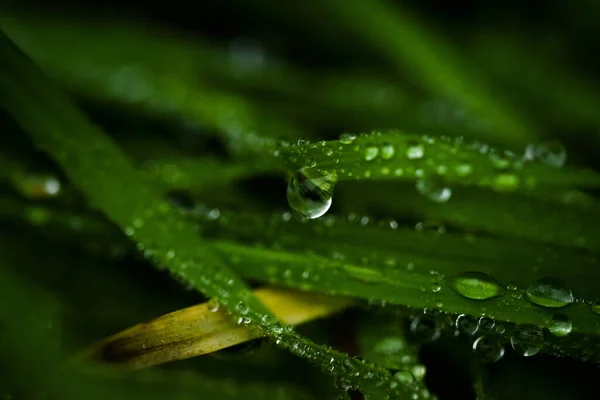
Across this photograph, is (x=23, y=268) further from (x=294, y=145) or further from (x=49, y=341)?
(x=294, y=145)

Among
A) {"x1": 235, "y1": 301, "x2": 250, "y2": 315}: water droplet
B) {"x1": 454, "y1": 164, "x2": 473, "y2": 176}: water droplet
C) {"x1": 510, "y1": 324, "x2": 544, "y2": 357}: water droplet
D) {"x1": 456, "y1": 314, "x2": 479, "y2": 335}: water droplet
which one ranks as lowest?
{"x1": 510, "y1": 324, "x2": 544, "y2": 357}: water droplet

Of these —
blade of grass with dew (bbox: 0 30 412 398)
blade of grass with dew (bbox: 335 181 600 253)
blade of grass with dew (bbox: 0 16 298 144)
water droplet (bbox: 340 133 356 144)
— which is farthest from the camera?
blade of grass with dew (bbox: 0 16 298 144)

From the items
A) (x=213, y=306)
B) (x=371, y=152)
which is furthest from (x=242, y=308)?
(x=371, y=152)

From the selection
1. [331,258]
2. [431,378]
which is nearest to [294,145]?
[331,258]

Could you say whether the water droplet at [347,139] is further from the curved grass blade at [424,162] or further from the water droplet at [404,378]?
the water droplet at [404,378]

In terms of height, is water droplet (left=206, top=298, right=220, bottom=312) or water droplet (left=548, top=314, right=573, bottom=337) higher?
water droplet (left=206, top=298, right=220, bottom=312)

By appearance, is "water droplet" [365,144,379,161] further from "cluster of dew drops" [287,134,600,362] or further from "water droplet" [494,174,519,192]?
"water droplet" [494,174,519,192]

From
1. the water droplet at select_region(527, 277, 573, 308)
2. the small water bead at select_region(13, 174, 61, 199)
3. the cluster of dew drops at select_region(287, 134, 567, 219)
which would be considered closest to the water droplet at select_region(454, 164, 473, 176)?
the cluster of dew drops at select_region(287, 134, 567, 219)
